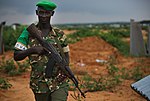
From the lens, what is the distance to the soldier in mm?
3451

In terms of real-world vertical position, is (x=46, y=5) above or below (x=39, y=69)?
above

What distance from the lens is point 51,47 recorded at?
11.3 feet

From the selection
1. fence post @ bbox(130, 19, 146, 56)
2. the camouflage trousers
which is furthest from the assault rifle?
fence post @ bbox(130, 19, 146, 56)

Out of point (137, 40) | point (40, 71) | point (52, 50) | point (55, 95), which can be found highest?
point (52, 50)

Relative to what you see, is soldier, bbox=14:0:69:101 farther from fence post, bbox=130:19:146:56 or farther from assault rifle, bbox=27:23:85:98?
fence post, bbox=130:19:146:56

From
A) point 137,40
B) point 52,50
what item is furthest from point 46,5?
point 137,40

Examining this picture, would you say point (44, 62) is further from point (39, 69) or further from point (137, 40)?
point (137, 40)

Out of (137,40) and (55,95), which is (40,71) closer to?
(55,95)

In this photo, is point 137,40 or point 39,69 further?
point 137,40

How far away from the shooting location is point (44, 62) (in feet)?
11.5

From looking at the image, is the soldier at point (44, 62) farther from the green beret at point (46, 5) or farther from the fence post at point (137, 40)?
the fence post at point (137, 40)

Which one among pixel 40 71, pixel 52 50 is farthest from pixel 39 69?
pixel 52 50

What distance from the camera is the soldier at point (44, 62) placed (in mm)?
3451

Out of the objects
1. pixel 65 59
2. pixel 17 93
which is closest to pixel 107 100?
pixel 17 93
